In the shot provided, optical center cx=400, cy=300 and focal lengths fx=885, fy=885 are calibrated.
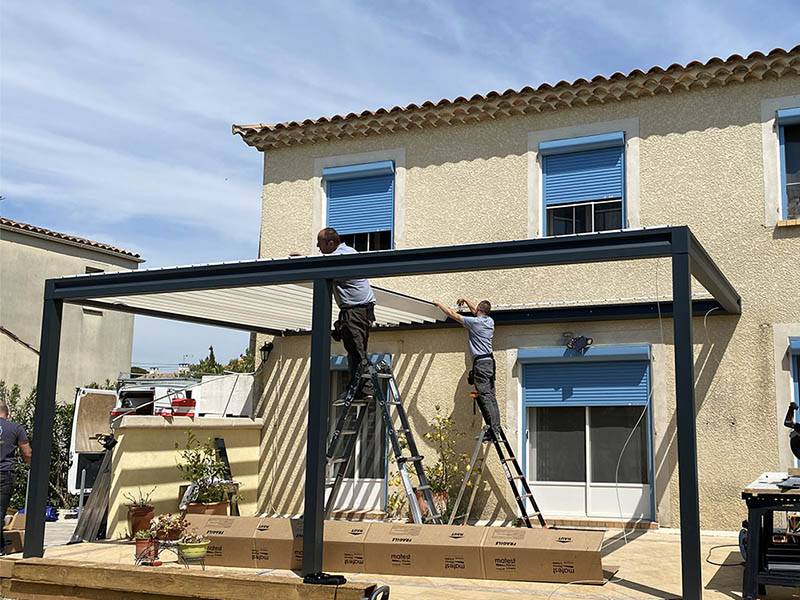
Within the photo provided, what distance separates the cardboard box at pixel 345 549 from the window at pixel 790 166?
247 inches

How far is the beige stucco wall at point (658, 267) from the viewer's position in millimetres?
10242

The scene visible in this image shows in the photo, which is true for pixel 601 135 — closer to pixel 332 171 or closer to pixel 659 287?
pixel 659 287

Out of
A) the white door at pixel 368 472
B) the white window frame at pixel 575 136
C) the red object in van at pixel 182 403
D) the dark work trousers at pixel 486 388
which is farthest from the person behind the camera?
the red object in van at pixel 182 403

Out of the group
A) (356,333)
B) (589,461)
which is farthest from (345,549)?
(589,461)

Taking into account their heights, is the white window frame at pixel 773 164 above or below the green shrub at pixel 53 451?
above

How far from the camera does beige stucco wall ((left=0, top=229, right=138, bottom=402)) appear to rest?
2286cm

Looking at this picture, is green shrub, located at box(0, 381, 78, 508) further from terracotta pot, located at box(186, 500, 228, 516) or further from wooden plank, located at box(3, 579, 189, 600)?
wooden plank, located at box(3, 579, 189, 600)

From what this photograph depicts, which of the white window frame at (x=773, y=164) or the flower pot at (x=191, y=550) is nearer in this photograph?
the flower pot at (x=191, y=550)

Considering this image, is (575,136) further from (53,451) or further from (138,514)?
(53,451)

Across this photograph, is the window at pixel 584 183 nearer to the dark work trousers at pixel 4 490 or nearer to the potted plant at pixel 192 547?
the potted plant at pixel 192 547

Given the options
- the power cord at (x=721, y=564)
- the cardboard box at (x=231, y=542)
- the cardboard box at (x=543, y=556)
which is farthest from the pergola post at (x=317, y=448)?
the power cord at (x=721, y=564)

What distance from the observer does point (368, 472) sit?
1235 centimetres

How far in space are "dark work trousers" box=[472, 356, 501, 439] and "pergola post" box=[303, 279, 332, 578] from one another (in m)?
Answer: 3.44

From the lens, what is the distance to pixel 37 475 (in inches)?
355
